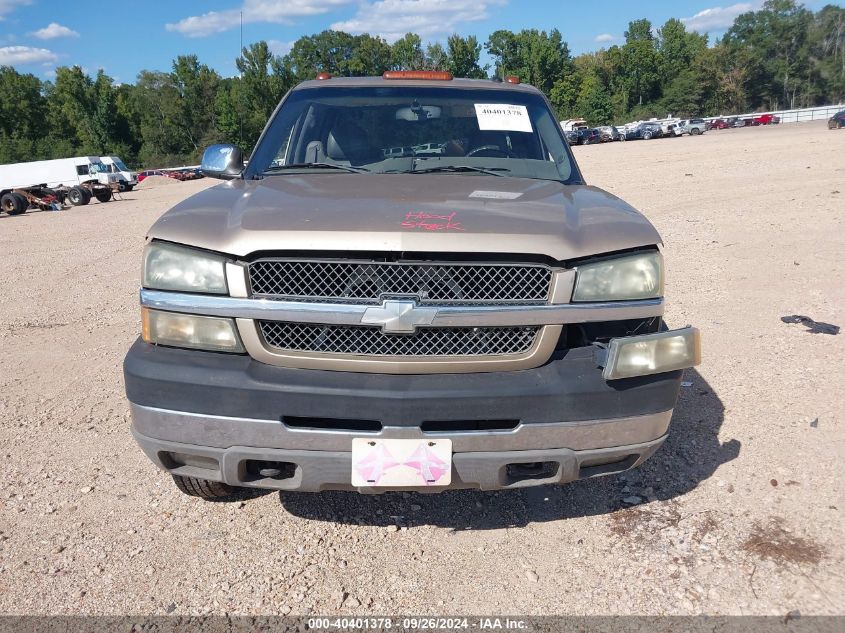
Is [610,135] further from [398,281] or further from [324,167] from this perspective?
[398,281]

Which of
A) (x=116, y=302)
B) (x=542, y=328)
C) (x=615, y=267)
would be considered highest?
(x=615, y=267)

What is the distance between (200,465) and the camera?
2.67 meters

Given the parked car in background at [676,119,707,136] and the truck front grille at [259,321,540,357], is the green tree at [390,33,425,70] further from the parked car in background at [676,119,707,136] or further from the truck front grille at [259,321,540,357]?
the truck front grille at [259,321,540,357]

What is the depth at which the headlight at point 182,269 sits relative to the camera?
2.60m

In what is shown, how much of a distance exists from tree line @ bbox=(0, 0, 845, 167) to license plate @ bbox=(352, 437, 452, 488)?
67812 mm

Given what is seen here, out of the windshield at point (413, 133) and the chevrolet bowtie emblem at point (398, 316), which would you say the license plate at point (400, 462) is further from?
the windshield at point (413, 133)

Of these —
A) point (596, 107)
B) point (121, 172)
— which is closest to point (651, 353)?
point (121, 172)

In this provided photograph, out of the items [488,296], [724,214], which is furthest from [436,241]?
[724,214]

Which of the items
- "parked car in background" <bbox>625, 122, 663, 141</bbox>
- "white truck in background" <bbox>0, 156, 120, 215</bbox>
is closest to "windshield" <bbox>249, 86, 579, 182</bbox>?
"white truck in background" <bbox>0, 156, 120, 215</bbox>

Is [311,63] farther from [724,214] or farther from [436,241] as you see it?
[436,241]

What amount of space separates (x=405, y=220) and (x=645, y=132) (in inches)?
2613

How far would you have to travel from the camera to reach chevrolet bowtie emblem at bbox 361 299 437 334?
2.45 meters

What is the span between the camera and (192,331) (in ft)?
8.56

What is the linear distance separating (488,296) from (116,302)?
6546 mm
